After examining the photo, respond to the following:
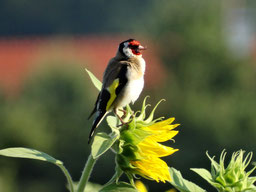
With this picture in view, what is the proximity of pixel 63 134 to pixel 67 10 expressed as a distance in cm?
3373

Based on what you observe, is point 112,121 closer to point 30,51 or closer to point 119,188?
point 119,188

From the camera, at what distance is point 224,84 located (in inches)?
746

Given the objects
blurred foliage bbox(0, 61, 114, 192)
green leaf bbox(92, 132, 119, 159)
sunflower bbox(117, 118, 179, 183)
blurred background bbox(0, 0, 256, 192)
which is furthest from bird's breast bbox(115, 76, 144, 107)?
blurred foliage bbox(0, 61, 114, 192)

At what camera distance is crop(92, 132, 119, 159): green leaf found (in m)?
1.57

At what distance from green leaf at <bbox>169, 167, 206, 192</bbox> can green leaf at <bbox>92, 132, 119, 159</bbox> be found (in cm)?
16

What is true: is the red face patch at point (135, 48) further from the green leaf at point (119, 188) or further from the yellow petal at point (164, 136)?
the green leaf at point (119, 188)

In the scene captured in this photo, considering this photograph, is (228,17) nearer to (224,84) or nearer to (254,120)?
(224,84)

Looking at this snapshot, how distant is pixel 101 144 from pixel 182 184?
201 millimetres

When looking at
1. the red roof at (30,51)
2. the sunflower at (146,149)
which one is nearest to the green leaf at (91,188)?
the sunflower at (146,149)

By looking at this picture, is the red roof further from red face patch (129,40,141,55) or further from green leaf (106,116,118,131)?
green leaf (106,116,118,131)

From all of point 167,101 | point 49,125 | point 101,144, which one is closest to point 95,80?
point 101,144

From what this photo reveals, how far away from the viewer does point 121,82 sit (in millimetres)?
2064

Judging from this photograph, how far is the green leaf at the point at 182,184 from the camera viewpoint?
159 centimetres

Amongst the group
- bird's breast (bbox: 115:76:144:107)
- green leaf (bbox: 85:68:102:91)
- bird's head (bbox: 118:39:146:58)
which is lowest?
bird's breast (bbox: 115:76:144:107)
